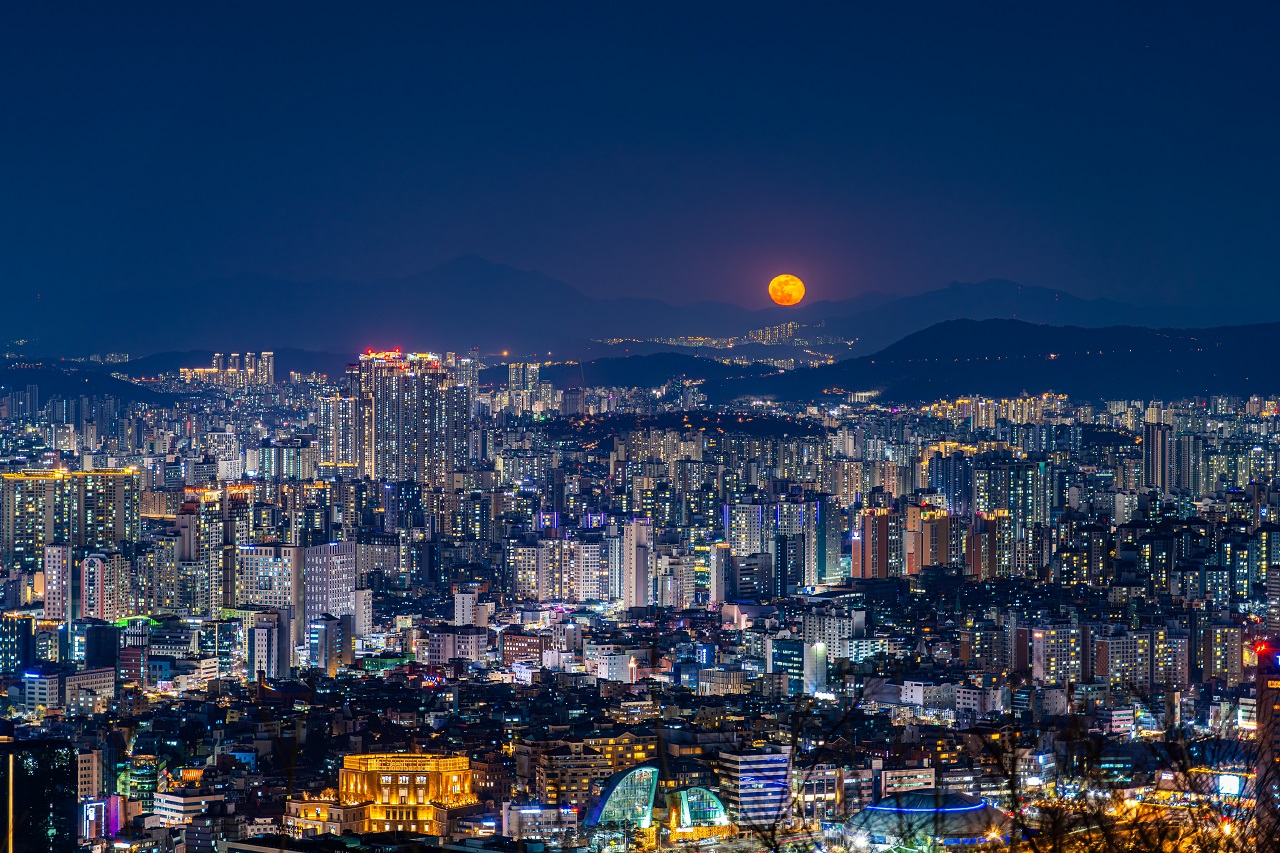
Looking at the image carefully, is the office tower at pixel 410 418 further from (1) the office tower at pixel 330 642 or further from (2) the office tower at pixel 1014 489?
(1) the office tower at pixel 330 642

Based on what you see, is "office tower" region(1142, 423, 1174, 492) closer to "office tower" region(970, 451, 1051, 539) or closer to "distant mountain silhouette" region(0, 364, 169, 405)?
"office tower" region(970, 451, 1051, 539)

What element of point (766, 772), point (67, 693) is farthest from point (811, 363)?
point (766, 772)

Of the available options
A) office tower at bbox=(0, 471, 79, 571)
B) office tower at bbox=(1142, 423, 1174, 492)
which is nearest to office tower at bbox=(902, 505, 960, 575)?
office tower at bbox=(1142, 423, 1174, 492)

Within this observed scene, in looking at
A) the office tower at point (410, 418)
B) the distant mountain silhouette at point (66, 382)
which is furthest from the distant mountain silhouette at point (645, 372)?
the distant mountain silhouette at point (66, 382)

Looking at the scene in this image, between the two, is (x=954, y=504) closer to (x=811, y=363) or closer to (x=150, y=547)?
(x=150, y=547)

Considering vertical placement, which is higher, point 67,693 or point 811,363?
point 811,363

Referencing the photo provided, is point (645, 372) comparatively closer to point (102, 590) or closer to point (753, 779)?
point (102, 590)
